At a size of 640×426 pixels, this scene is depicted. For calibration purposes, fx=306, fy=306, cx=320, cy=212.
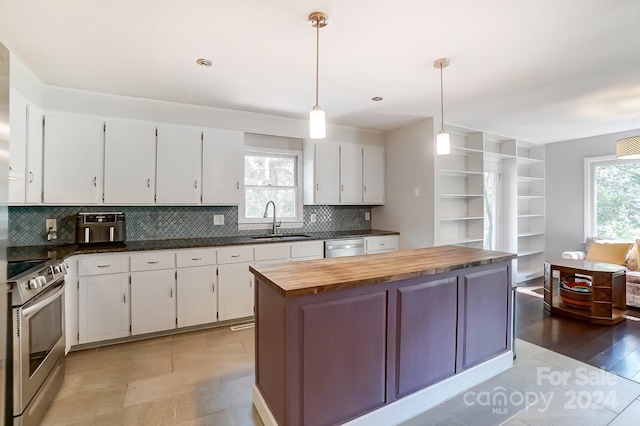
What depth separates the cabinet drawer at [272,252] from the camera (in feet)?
11.3

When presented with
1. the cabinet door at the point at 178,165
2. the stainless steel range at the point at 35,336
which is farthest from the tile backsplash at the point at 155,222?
the stainless steel range at the point at 35,336

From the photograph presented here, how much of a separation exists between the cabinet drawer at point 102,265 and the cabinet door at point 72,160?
1.99 ft

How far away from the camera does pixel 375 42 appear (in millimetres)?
2158

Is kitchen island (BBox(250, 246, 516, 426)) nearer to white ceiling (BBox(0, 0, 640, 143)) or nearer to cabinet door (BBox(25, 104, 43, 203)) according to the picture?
white ceiling (BBox(0, 0, 640, 143))

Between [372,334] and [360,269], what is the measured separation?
37cm

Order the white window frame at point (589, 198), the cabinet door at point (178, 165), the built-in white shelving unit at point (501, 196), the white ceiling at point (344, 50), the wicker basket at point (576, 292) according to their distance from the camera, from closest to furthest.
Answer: the white ceiling at point (344, 50)
the cabinet door at point (178, 165)
the wicker basket at point (576, 292)
the built-in white shelving unit at point (501, 196)
the white window frame at point (589, 198)

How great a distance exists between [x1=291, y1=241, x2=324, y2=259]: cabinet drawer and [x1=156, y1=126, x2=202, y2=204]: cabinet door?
124cm

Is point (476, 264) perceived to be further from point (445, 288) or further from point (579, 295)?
point (579, 295)

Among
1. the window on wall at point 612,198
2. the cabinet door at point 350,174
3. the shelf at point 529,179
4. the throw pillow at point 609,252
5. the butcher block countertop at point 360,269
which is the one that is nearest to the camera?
the butcher block countertop at point 360,269

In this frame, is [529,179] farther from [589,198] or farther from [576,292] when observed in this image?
[576,292]

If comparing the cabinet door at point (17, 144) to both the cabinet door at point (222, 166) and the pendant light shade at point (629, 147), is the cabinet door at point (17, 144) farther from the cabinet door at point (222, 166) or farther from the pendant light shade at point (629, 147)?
the pendant light shade at point (629, 147)

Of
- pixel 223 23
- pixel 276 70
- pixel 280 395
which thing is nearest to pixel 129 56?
pixel 223 23

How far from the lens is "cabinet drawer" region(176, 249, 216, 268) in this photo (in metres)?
3.10

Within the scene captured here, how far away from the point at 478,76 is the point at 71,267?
394 centimetres
